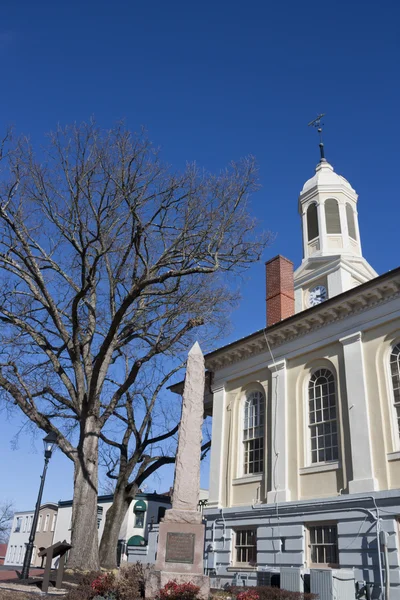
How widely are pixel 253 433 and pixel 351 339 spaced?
547 cm

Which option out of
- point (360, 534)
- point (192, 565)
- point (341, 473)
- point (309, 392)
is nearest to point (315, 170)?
point (309, 392)

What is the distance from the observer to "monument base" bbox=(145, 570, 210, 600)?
944 centimetres

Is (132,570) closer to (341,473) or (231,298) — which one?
(341,473)

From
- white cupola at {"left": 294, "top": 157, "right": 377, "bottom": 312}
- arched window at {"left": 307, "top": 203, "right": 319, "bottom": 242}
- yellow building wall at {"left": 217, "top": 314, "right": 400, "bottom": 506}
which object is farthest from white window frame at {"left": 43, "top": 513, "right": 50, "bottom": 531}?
arched window at {"left": 307, "top": 203, "right": 319, "bottom": 242}

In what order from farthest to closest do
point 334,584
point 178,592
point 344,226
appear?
point 344,226, point 334,584, point 178,592

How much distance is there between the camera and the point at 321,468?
15.4m

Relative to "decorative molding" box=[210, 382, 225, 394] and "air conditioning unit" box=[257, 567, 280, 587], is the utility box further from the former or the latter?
"decorative molding" box=[210, 382, 225, 394]

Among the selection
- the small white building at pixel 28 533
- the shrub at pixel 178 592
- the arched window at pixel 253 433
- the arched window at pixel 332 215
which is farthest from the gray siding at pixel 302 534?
the small white building at pixel 28 533

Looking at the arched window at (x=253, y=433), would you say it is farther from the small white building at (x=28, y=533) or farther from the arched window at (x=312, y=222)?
the small white building at (x=28, y=533)

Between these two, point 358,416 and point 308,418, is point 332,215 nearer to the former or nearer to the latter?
point 308,418

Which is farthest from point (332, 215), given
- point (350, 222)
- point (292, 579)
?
point (292, 579)

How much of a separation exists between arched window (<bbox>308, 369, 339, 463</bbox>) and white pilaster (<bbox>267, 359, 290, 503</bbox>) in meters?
Answer: 0.95

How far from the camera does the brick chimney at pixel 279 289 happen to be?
21672mm

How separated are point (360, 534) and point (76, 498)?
824 centimetres
